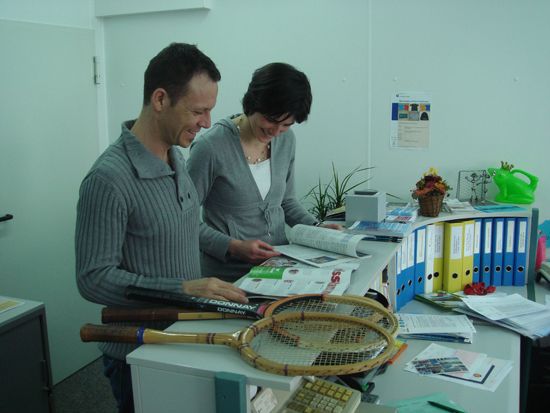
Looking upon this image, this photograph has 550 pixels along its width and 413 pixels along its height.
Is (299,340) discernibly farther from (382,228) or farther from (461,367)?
(382,228)

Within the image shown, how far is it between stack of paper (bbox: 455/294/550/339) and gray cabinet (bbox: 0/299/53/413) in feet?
5.92

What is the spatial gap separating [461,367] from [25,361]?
1.79 meters

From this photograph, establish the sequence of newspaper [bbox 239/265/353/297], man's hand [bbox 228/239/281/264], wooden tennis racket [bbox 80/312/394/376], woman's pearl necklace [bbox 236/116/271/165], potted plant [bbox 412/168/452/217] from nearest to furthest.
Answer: wooden tennis racket [bbox 80/312/394/376], newspaper [bbox 239/265/353/297], man's hand [bbox 228/239/281/264], woman's pearl necklace [bbox 236/116/271/165], potted plant [bbox 412/168/452/217]

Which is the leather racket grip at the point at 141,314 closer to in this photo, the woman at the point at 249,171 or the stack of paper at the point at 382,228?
the woman at the point at 249,171

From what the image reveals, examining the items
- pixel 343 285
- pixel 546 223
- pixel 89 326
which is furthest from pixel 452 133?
pixel 89 326

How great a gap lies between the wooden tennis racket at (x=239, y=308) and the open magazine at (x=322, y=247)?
364 millimetres

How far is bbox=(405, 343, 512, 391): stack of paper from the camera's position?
1.60 metres

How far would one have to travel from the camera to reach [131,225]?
1.32 meters

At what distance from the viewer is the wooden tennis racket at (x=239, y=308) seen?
112 cm

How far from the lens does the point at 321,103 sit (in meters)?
3.02

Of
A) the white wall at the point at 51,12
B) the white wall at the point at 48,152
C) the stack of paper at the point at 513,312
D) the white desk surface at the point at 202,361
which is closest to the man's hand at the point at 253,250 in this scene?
the white desk surface at the point at 202,361

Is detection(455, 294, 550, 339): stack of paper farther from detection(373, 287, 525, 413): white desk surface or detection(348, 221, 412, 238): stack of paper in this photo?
detection(348, 221, 412, 238): stack of paper

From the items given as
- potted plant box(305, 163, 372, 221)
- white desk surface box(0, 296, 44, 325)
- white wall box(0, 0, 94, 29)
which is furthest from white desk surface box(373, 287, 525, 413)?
white wall box(0, 0, 94, 29)

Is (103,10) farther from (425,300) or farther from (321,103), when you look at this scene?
(425,300)
